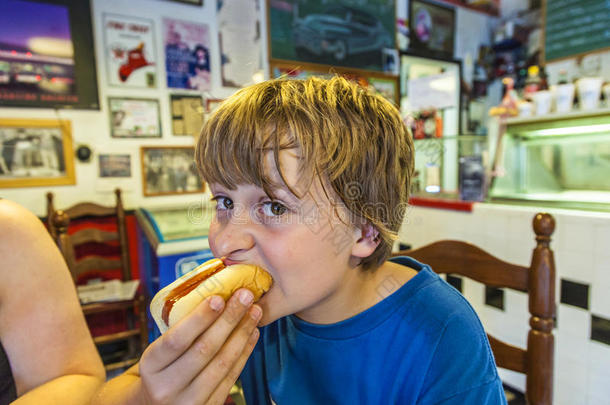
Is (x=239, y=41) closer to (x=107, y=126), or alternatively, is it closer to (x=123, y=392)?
(x=107, y=126)

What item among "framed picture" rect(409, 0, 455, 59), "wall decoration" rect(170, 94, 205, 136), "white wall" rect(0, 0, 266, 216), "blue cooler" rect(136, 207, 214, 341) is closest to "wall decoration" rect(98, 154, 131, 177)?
"white wall" rect(0, 0, 266, 216)

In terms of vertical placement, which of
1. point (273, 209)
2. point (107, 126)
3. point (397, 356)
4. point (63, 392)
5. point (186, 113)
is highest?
point (186, 113)

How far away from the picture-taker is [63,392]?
2.96 feet

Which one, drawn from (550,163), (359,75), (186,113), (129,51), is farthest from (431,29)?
(129,51)

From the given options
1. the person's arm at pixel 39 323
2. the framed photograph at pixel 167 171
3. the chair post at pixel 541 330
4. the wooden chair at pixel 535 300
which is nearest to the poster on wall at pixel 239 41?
the framed photograph at pixel 167 171

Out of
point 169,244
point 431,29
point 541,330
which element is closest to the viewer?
point 541,330

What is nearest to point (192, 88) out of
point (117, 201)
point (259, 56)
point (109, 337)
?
point (259, 56)

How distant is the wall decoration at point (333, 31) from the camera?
3621 millimetres

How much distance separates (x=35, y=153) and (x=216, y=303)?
2955 millimetres

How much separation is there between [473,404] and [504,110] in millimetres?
2310

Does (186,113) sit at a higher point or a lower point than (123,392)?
higher

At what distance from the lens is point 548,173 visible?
8.61 feet

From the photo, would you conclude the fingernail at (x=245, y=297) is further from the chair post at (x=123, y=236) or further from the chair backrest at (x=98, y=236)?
the chair post at (x=123, y=236)

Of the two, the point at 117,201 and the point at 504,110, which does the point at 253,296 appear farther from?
the point at 117,201
